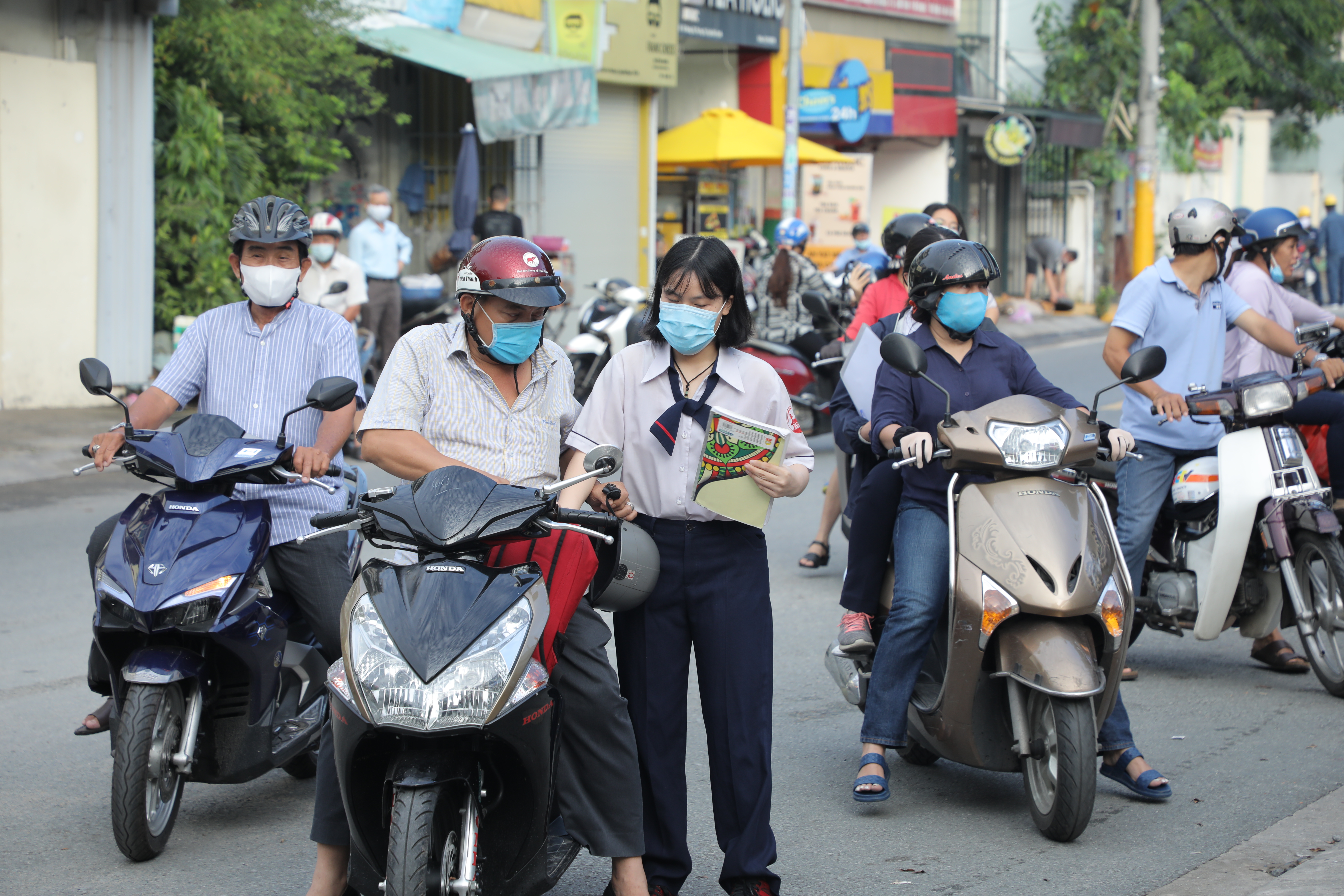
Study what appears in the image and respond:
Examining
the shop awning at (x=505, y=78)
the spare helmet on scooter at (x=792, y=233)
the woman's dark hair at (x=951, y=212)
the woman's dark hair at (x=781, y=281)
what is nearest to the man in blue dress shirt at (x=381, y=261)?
the shop awning at (x=505, y=78)

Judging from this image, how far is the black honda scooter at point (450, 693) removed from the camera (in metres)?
3.17

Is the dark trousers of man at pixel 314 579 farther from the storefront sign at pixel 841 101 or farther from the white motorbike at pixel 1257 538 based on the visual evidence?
the storefront sign at pixel 841 101

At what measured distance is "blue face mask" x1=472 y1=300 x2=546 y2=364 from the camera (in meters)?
3.89

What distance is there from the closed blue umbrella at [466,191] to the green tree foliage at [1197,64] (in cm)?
1657

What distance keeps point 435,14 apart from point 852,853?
16078mm

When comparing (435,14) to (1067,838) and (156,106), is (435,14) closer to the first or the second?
(156,106)

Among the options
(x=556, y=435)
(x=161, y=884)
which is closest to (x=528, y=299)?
(x=556, y=435)

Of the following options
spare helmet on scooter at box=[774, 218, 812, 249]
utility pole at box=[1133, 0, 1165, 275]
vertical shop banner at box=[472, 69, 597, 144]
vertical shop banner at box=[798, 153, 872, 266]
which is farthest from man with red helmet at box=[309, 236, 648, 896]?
utility pole at box=[1133, 0, 1165, 275]

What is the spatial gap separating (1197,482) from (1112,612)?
195 centimetres

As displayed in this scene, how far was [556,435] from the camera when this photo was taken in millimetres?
4066

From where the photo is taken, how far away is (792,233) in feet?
44.8

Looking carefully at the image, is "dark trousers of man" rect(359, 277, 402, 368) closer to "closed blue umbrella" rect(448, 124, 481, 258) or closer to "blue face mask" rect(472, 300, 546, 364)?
"closed blue umbrella" rect(448, 124, 481, 258)

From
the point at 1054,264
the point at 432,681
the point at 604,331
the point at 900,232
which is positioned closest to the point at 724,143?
the point at 604,331

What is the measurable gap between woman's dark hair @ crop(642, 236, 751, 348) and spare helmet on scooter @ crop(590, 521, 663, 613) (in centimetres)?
59
